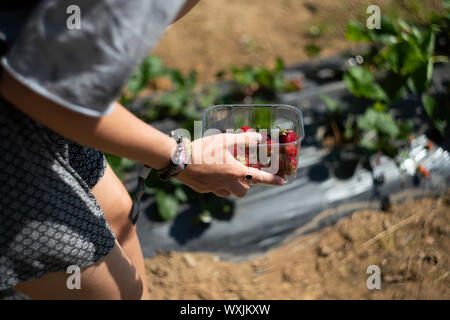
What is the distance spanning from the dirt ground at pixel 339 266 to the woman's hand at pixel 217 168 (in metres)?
0.89

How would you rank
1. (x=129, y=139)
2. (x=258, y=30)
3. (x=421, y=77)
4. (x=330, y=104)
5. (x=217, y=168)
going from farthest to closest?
(x=258, y=30) → (x=330, y=104) → (x=421, y=77) → (x=217, y=168) → (x=129, y=139)

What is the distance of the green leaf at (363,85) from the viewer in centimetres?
220

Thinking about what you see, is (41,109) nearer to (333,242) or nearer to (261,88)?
(333,242)

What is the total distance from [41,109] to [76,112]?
0.06 m

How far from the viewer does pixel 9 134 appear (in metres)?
0.83

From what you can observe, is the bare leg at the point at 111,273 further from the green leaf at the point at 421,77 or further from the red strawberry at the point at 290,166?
the green leaf at the point at 421,77

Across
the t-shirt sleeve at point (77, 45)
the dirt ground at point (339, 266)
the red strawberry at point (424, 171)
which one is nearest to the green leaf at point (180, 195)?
the dirt ground at point (339, 266)

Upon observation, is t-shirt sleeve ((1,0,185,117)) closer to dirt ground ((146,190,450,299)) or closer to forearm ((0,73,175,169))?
forearm ((0,73,175,169))

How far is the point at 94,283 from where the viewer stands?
43.8 inches

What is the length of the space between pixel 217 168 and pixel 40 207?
420mm

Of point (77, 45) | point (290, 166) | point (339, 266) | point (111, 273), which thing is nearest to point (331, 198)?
point (339, 266)

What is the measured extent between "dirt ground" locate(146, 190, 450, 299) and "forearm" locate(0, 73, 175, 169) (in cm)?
106

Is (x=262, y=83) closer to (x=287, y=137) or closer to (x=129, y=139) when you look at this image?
(x=287, y=137)

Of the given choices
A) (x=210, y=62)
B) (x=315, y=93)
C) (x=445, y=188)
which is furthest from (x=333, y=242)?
(x=210, y=62)
